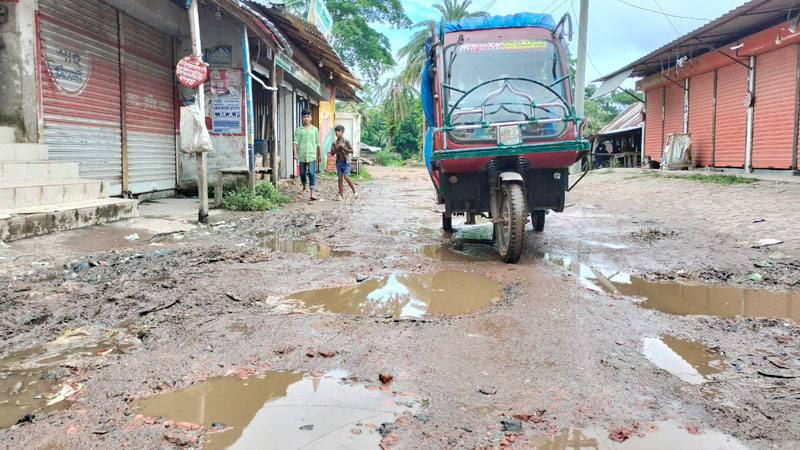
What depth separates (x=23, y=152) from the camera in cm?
633

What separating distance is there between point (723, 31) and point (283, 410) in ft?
48.0

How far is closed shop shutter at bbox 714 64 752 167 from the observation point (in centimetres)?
1381

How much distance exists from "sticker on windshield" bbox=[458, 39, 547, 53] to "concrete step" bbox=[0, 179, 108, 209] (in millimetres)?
4982

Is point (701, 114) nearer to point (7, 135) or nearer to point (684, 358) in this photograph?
point (684, 358)

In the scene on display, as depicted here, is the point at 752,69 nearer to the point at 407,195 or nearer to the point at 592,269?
the point at 407,195

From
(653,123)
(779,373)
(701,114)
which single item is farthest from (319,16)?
(779,373)

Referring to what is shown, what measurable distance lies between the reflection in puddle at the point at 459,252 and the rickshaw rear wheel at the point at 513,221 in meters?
0.38

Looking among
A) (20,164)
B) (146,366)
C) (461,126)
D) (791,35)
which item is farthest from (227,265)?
(791,35)

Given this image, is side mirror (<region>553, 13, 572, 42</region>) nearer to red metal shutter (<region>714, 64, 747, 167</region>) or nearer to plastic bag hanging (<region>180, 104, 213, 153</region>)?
plastic bag hanging (<region>180, 104, 213, 153</region>)

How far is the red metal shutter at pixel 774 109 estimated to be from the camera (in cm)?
1175

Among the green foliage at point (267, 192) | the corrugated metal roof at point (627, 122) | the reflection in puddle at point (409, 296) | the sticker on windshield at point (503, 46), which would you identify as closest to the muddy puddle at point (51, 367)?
the reflection in puddle at point (409, 296)

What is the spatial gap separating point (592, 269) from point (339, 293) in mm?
2555

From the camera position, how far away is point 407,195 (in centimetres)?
1366

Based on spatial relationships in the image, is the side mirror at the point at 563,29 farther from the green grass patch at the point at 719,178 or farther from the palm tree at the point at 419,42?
the palm tree at the point at 419,42
